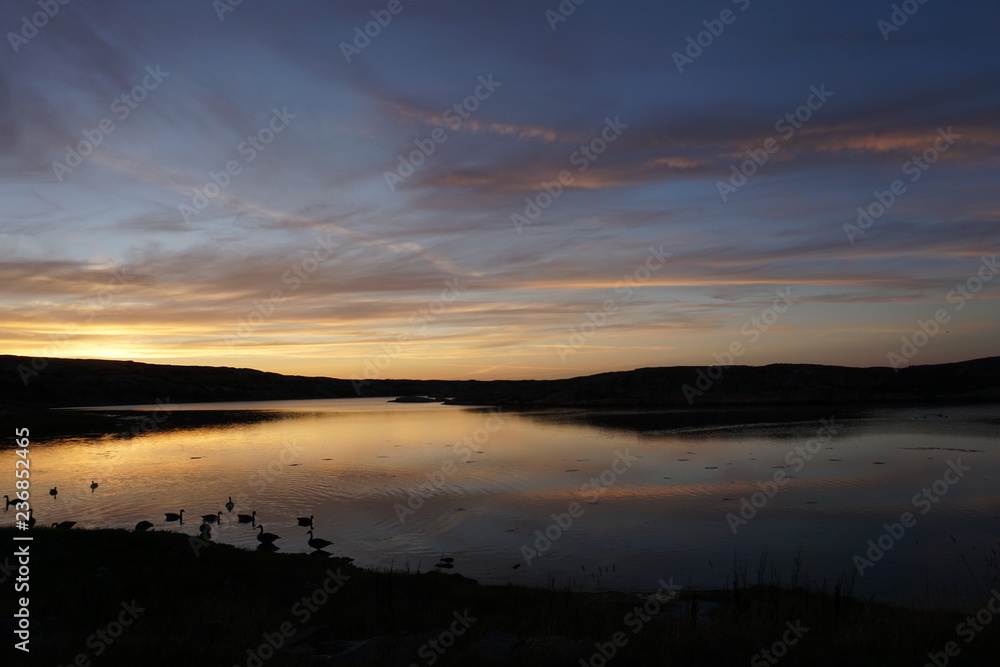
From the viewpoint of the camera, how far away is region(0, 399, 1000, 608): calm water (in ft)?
65.2

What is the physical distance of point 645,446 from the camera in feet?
173

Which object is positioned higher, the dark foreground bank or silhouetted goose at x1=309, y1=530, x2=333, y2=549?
the dark foreground bank

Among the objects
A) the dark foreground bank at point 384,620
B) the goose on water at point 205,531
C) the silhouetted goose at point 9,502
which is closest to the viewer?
the dark foreground bank at point 384,620

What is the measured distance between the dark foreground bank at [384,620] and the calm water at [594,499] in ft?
10.4

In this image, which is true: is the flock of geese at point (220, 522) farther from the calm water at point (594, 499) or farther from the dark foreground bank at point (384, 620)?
the dark foreground bank at point (384, 620)

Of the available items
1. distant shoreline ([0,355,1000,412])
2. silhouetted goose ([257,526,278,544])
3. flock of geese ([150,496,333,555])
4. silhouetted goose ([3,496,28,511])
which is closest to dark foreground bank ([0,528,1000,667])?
flock of geese ([150,496,333,555])

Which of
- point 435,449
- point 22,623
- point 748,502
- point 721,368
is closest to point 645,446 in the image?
point 435,449

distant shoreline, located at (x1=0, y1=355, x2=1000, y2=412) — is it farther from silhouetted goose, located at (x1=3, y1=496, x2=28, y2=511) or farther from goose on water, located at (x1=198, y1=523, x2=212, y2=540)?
goose on water, located at (x1=198, y1=523, x2=212, y2=540)

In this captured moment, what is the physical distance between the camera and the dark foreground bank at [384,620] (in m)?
9.12

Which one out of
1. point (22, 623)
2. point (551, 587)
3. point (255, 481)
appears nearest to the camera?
point (22, 623)

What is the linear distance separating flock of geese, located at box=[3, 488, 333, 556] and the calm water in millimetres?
430

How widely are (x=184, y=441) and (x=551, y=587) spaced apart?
59.0 m

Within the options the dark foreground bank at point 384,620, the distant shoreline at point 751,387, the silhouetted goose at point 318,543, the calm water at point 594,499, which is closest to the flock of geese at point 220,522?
the silhouetted goose at point 318,543

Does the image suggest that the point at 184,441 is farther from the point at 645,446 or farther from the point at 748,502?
the point at 748,502
